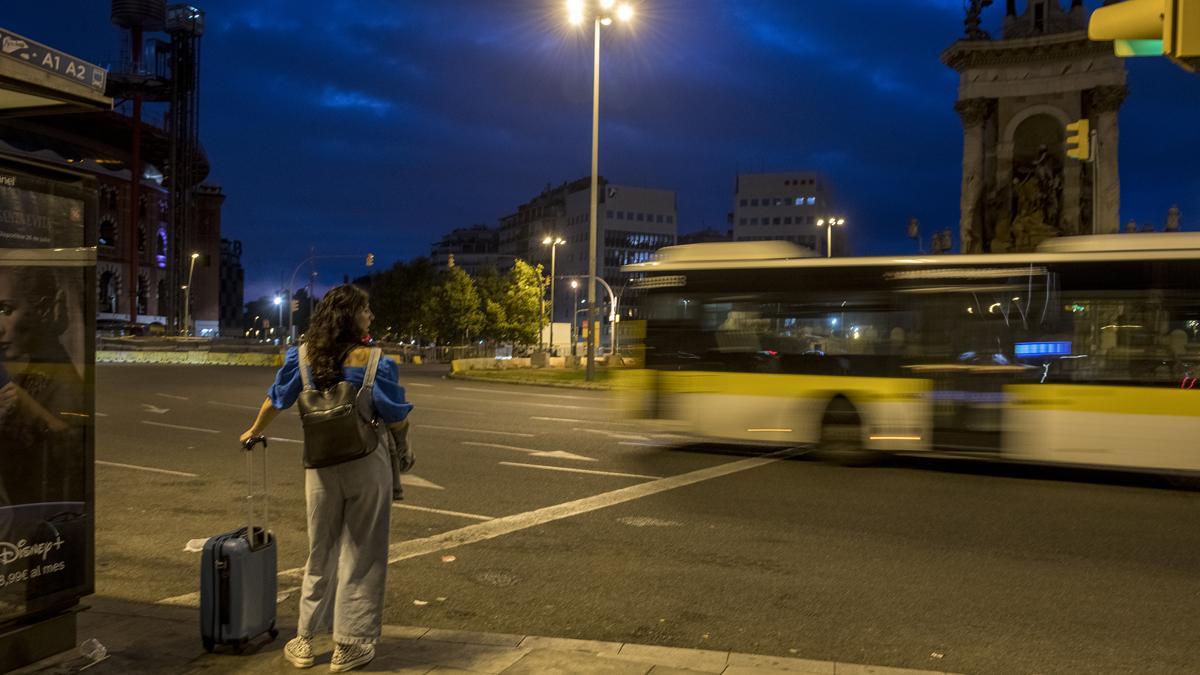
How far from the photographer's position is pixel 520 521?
349 inches

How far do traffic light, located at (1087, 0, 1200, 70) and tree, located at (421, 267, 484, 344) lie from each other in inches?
2824

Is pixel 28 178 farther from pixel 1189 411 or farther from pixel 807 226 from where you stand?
pixel 807 226

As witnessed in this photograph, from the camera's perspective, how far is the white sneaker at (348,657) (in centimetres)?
459

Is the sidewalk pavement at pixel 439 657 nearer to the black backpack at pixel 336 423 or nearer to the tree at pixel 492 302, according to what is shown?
the black backpack at pixel 336 423

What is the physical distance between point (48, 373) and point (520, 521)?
16.7ft

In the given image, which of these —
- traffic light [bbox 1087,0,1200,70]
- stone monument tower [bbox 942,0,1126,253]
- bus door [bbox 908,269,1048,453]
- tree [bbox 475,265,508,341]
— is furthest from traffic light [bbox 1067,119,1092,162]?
tree [bbox 475,265,508,341]

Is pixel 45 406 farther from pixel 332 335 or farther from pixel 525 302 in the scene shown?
pixel 525 302

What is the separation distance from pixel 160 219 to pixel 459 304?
39.1 metres

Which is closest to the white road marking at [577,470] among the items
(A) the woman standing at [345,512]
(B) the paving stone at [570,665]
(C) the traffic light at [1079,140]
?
(B) the paving stone at [570,665]

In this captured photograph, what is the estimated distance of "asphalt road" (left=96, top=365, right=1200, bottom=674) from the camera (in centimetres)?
564

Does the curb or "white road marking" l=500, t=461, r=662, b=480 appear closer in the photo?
"white road marking" l=500, t=461, r=662, b=480

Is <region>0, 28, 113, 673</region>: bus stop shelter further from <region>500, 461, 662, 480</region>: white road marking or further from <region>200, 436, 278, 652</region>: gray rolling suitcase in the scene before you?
<region>500, 461, 662, 480</region>: white road marking

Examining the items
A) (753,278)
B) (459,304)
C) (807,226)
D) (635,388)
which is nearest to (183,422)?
(635,388)

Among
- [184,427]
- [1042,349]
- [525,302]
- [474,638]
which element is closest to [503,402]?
[184,427]
